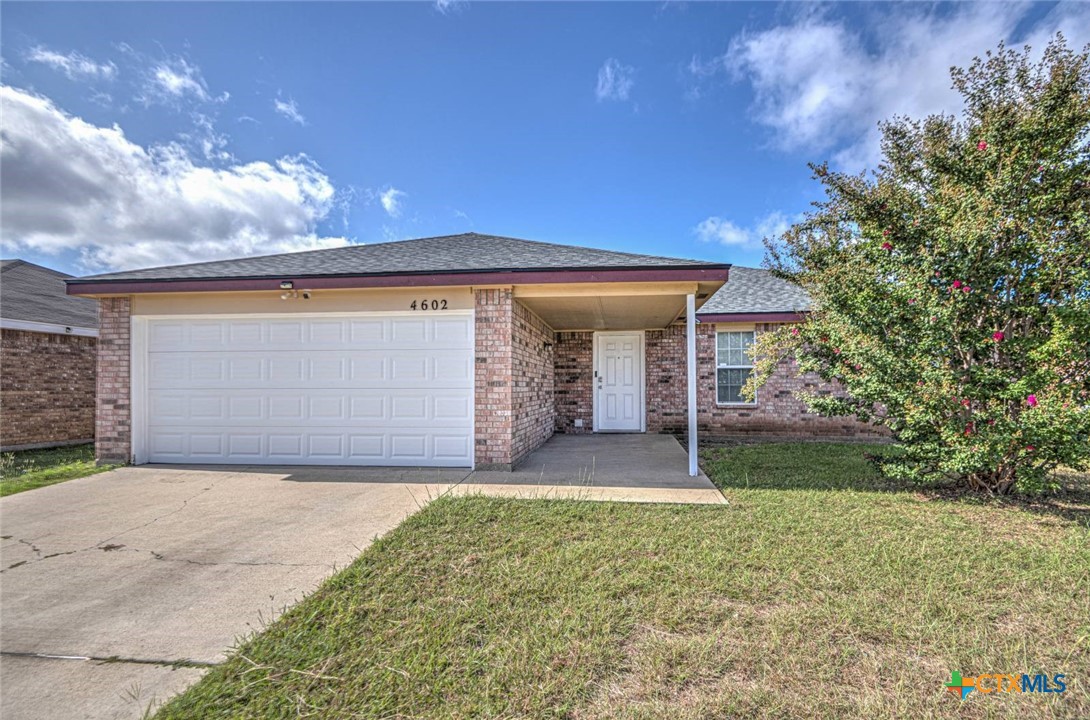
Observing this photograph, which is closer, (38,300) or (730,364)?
(38,300)

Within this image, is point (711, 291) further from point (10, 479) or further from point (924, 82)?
point (10, 479)

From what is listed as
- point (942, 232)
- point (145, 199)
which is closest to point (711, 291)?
point (942, 232)

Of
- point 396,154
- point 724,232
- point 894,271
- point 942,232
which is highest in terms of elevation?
point 724,232

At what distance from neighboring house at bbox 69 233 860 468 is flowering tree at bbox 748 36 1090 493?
6.21 ft

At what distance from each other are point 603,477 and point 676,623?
3.53 metres

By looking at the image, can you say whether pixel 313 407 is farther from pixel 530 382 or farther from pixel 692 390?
pixel 692 390

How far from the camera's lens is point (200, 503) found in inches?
196

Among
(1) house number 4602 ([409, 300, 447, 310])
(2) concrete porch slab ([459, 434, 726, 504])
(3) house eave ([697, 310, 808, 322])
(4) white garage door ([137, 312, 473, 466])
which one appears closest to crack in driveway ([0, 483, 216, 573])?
(4) white garage door ([137, 312, 473, 466])

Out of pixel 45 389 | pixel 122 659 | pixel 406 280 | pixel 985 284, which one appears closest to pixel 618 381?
pixel 406 280

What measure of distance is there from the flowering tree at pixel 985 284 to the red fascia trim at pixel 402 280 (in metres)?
1.87

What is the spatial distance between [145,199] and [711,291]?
1577cm

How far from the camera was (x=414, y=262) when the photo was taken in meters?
6.89

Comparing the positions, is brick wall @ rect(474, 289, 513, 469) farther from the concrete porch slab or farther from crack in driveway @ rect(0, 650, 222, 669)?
crack in driveway @ rect(0, 650, 222, 669)

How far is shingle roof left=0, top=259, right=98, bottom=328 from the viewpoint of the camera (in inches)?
357
